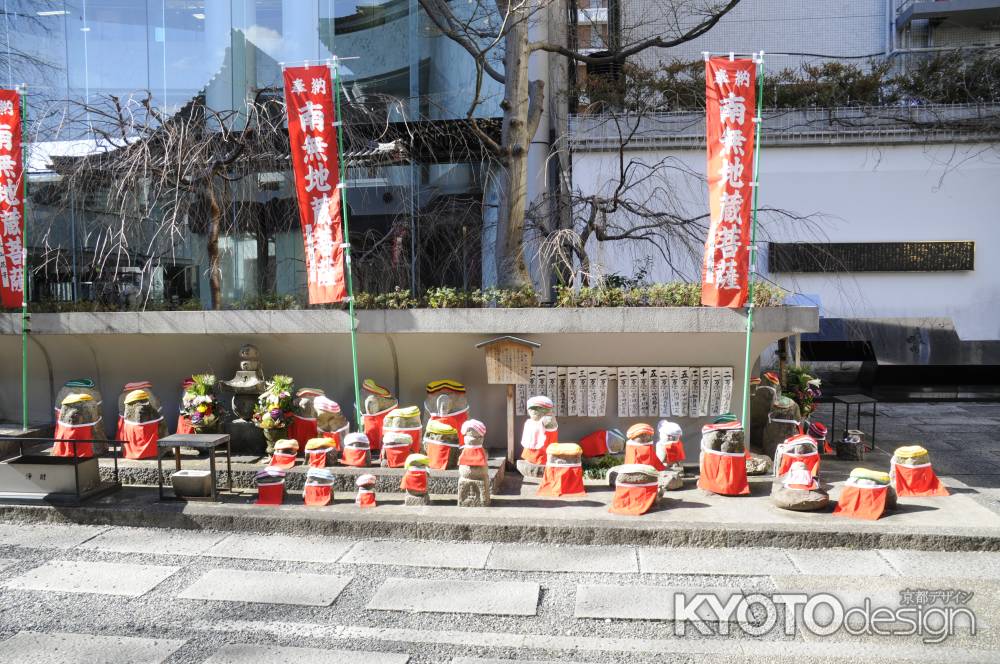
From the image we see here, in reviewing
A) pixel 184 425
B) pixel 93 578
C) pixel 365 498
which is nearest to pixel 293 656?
pixel 93 578

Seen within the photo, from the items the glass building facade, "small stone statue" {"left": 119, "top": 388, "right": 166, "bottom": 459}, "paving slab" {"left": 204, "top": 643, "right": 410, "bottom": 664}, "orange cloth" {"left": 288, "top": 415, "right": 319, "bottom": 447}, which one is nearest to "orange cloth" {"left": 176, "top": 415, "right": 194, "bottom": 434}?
"small stone statue" {"left": 119, "top": 388, "right": 166, "bottom": 459}

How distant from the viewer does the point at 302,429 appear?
10617 mm

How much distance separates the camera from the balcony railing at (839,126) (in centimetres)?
1792

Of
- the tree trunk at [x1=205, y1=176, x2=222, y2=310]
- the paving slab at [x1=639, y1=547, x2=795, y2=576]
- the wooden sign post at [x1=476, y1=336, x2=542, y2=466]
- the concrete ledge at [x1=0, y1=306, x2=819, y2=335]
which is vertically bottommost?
the paving slab at [x1=639, y1=547, x2=795, y2=576]

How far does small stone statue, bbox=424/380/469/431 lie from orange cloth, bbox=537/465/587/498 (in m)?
1.62

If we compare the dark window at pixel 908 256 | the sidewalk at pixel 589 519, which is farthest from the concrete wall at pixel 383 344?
the dark window at pixel 908 256

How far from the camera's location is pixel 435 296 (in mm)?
10422

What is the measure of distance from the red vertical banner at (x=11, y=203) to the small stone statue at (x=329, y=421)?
501 cm

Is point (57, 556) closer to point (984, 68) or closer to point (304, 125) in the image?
point (304, 125)

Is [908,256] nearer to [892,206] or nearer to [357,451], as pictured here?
[892,206]

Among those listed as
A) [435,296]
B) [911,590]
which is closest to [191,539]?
[435,296]

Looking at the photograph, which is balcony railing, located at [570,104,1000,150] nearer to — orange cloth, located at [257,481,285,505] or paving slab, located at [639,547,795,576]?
orange cloth, located at [257,481,285,505]

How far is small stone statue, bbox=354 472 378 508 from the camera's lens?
29.5ft

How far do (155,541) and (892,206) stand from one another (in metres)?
18.0
